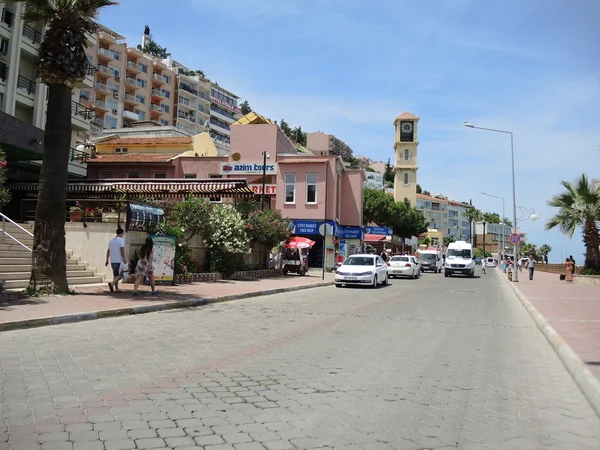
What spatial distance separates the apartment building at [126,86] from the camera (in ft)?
208

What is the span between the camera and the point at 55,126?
13.1m

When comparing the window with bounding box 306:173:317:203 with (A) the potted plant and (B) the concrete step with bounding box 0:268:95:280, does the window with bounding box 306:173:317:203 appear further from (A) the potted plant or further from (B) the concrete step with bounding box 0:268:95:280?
(B) the concrete step with bounding box 0:268:95:280

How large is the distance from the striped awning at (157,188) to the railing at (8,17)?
1160 cm

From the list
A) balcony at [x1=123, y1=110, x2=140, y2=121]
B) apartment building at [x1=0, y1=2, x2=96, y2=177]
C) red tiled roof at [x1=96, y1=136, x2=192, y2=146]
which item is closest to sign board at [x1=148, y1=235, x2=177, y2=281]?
apartment building at [x1=0, y1=2, x2=96, y2=177]

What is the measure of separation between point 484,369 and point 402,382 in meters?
1.81

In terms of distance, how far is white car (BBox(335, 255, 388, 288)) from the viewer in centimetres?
2267

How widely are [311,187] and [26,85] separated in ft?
68.2

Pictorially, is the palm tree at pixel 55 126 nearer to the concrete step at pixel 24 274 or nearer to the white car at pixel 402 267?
the concrete step at pixel 24 274

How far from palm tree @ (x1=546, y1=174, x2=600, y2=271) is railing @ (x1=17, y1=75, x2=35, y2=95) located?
115 feet

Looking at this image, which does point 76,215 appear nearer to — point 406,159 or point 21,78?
point 21,78

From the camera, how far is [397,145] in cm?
9269

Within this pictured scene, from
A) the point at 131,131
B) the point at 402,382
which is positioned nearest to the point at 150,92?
the point at 131,131

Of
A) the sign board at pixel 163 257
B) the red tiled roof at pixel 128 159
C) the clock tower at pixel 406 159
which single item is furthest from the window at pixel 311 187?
the clock tower at pixel 406 159

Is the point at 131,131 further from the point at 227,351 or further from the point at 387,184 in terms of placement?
the point at 387,184
